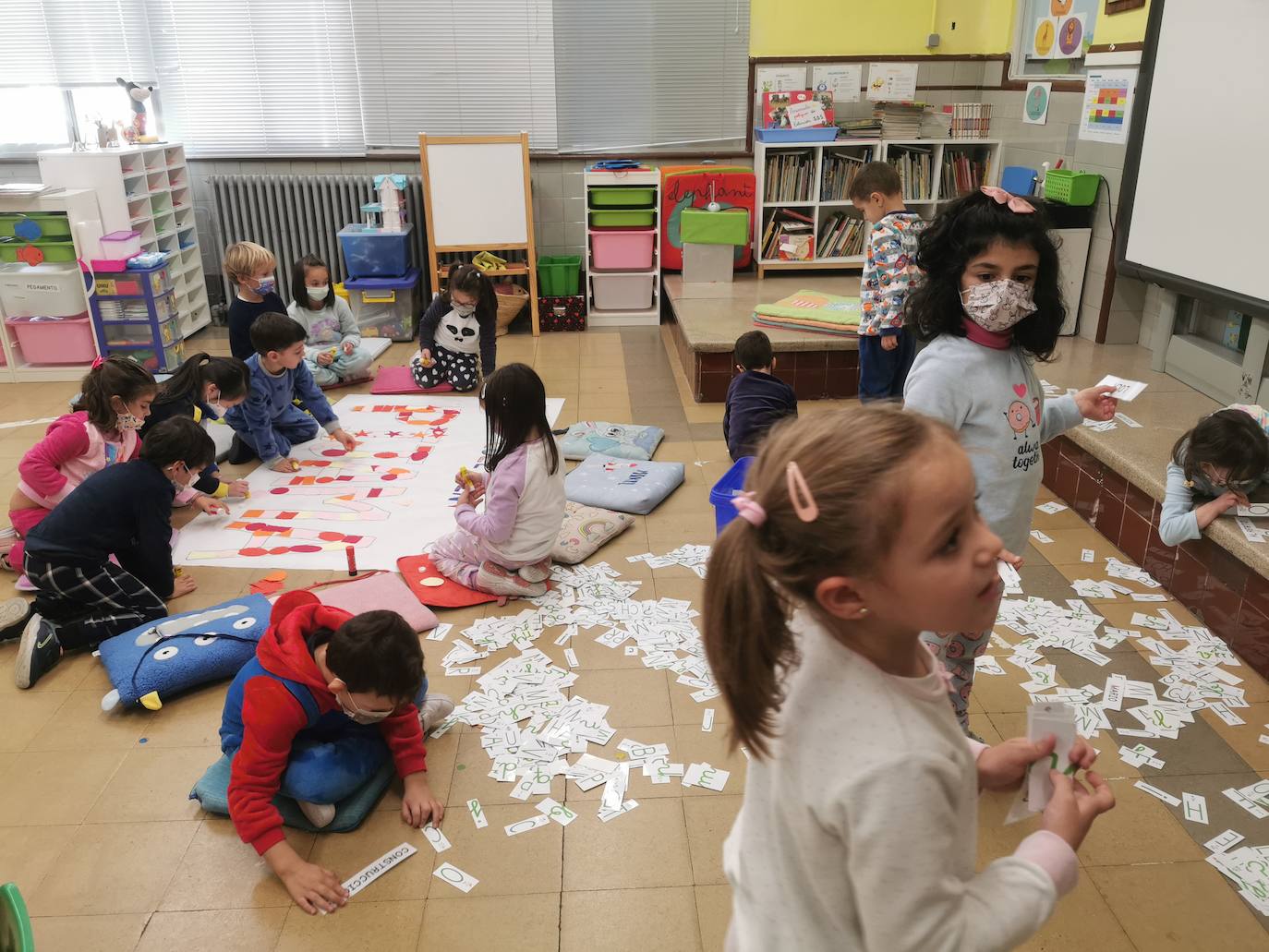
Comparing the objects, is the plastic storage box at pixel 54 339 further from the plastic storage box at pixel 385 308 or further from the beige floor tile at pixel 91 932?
the beige floor tile at pixel 91 932

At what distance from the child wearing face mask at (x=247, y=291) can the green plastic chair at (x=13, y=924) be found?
12.7 feet

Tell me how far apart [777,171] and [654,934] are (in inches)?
229

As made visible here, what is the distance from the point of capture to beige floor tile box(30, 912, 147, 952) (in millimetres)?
2037

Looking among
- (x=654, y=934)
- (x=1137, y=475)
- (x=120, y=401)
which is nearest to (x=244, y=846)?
(x=654, y=934)

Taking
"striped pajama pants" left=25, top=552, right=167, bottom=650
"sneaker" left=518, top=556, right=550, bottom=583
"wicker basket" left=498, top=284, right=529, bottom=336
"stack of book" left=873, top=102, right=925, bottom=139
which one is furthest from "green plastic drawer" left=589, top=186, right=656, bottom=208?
"striped pajama pants" left=25, top=552, right=167, bottom=650

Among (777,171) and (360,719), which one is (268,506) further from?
(777,171)

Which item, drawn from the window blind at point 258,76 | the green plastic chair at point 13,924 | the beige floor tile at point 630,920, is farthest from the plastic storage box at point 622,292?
the green plastic chair at point 13,924

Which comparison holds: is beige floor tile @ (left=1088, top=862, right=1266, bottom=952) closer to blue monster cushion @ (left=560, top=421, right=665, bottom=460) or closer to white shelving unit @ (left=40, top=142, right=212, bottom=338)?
blue monster cushion @ (left=560, top=421, right=665, bottom=460)

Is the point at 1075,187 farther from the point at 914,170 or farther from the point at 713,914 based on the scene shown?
the point at 713,914

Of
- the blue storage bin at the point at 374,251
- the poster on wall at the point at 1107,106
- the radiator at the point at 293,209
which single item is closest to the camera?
the poster on wall at the point at 1107,106

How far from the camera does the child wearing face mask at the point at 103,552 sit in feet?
9.76

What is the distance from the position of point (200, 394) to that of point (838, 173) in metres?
4.72

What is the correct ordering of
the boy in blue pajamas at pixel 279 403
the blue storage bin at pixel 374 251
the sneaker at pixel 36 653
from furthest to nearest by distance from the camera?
the blue storage bin at pixel 374 251, the boy in blue pajamas at pixel 279 403, the sneaker at pixel 36 653

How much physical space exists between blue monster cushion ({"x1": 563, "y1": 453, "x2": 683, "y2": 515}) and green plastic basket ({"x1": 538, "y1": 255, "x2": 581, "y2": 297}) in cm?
283
